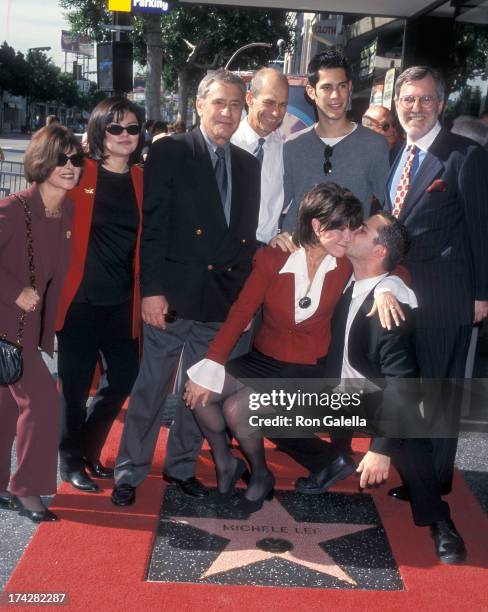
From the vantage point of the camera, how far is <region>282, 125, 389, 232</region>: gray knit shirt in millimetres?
3746

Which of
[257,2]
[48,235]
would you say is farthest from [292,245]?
[257,2]

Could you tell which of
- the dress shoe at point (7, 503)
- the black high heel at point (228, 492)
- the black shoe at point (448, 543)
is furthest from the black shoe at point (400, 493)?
the dress shoe at point (7, 503)

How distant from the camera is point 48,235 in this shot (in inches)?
129

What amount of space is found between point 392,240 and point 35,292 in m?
1.68

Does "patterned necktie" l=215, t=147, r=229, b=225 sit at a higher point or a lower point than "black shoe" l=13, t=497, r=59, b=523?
higher

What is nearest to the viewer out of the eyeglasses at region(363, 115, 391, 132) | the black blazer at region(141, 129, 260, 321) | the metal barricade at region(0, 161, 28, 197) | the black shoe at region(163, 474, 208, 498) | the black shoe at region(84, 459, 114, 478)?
the black blazer at region(141, 129, 260, 321)

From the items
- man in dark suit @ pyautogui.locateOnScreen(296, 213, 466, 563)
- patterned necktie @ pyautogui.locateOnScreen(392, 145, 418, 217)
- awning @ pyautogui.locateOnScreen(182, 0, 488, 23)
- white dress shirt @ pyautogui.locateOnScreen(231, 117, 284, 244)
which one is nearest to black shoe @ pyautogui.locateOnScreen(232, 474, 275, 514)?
man in dark suit @ pyautogui.locateOnScreen(296, 213, 466, 563)

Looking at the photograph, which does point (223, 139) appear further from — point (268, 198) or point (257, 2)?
point (257, 2)

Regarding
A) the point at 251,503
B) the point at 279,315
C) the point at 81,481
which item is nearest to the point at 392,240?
the point at 279,315

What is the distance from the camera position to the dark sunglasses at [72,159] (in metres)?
3.18

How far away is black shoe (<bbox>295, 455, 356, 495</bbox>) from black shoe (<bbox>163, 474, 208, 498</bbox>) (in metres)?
0.53

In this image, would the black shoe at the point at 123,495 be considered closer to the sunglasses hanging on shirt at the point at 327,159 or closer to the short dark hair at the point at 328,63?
the sunglasses hanging on shirt at the point at 327,159

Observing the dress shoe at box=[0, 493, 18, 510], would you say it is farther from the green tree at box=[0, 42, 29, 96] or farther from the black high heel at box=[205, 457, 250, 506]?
the green tree at box=[0, 42, 29, 96]

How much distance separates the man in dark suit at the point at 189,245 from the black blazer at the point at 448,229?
2.78ft
